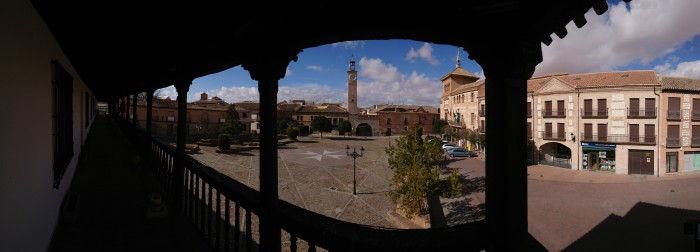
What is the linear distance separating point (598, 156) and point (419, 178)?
16840 mm

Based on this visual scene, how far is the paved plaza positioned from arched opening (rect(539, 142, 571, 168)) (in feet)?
3.71

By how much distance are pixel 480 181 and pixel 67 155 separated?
18533 mm

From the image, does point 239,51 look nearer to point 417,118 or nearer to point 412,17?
point 412,17

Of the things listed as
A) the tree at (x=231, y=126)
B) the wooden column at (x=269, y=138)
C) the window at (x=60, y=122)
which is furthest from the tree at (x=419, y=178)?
the tree at (x=231, y=126)

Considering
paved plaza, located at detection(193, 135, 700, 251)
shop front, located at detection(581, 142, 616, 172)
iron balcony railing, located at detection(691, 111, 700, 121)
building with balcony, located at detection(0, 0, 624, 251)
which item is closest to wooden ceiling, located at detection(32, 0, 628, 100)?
building with balcony, located at detection(0, 0, 624, 251)

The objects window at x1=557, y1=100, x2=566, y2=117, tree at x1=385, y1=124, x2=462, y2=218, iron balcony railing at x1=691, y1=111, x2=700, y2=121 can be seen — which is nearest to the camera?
tree at x1=385, y1=124, x2=462, y2=218

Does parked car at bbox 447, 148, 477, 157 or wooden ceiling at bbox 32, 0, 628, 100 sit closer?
wooden ceiling at bbox 32, 0, 628, 100

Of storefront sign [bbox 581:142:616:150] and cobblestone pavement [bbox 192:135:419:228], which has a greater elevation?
storefront sign [bbox 581:142:616:150]

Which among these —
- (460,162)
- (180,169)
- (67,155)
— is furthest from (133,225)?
(460,162)

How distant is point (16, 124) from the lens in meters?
2.44

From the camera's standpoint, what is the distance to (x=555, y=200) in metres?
15.2

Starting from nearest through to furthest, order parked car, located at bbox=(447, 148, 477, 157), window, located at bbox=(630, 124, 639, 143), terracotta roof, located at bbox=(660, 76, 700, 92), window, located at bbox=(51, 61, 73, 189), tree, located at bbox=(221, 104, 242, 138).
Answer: window, located at bbox=(51, 61, 73, 189) < terracotta roof, located at bbox=(660, 76, 700, 92) < window, located at bbox=(630, 124, 639, 143) < parked car, located at bbox=(447, 148, 477, 157) < tree, located at bbox=(221, 104, 242, 138)

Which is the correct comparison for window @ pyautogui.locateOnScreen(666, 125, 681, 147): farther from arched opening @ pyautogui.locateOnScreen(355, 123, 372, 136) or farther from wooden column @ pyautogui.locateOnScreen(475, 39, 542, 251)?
arched opening @ pyautogui.locateOnScreen(355, 123, 372, 136)

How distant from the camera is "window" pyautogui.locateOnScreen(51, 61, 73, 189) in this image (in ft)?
13.3
